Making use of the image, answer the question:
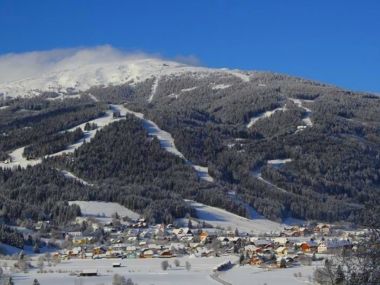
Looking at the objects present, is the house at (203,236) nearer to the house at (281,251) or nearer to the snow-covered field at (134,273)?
the house at (281,251)

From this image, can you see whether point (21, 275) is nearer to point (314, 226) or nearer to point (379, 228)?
point (379, 228)

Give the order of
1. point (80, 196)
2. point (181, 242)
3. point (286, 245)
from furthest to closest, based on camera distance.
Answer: point (80, 196)
point (181, 242)
point (286, 245)

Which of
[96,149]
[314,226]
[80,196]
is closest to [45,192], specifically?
[80,196]

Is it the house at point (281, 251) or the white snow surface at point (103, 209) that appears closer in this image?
the house at point (281, 251)

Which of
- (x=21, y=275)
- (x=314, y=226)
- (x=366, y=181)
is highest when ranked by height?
(x=366, y=181)

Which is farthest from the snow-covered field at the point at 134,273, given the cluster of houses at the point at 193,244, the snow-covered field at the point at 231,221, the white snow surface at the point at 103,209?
the snow-covered field at the point at 231,221

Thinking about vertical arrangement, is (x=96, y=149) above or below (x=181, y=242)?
above
